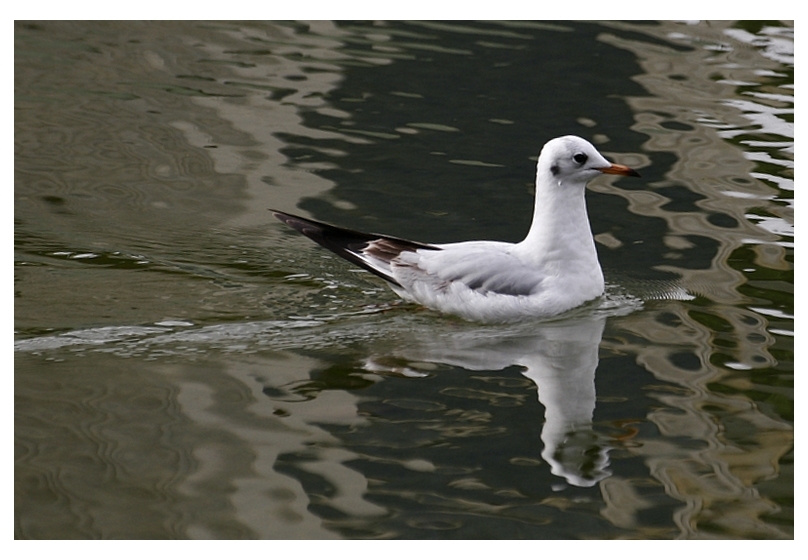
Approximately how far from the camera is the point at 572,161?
7.87m

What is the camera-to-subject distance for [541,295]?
25.5 feet

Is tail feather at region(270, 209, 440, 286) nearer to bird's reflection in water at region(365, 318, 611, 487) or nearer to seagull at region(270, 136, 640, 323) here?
seagull at region(270, 136, 640, 323)

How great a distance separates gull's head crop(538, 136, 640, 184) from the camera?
7840 millimetres

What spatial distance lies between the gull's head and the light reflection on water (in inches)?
38.5

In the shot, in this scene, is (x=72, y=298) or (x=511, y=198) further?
(x=511, y=198)

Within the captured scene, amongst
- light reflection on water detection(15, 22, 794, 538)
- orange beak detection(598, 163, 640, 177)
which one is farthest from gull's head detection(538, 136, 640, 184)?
light reflection on water detection(15, 22, 794, 538)

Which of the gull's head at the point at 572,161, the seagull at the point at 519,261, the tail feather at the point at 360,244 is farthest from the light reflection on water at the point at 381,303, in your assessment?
the gull's head at the point at 572,161

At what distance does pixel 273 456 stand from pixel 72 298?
264 centimetres

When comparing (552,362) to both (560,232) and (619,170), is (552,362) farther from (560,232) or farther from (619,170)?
(619,170)

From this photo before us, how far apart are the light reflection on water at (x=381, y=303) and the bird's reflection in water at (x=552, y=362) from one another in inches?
0.8

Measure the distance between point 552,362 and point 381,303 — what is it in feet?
4.91

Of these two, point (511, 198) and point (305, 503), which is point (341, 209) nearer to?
point (511, 198)

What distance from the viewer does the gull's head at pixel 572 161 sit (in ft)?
25.7

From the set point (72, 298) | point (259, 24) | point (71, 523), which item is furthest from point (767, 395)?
point (259, 24)
